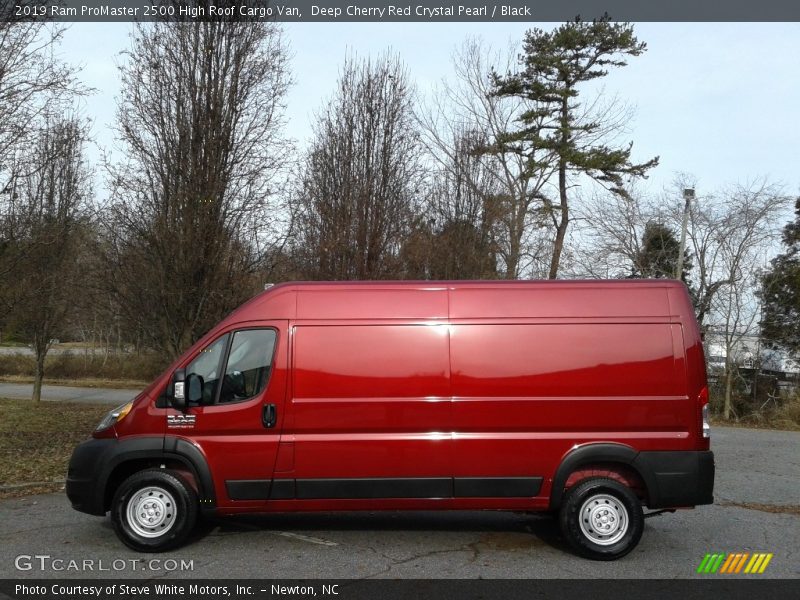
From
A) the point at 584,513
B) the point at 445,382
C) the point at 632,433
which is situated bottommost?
the point at 584,513

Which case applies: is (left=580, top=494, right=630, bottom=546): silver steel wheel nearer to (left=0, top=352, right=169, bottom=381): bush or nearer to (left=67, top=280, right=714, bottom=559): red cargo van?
(left=67, top=280, right=714, bottom=559): red cargo van

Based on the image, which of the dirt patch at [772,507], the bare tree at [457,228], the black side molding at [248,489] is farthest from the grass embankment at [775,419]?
the black side molding at [248,489]

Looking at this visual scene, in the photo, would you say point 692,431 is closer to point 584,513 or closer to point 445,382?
point 584,513

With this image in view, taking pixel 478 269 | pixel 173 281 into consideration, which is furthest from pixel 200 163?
pixel 478 269

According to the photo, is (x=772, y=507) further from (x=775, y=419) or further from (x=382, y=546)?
(x=775, y=419)

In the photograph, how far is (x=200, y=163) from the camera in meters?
12.9

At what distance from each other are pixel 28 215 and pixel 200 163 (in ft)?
13.5

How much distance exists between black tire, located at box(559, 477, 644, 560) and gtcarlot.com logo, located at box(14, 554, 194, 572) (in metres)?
3.05

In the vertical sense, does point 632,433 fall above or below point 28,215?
below

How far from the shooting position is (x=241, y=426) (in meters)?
6.28

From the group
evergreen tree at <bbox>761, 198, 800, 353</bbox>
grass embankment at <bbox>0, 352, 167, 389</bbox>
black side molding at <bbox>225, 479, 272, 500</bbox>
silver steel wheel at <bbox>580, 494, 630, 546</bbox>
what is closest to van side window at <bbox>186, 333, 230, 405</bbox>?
black side molding at <bbox>225, 479, 272, 500</bbox>

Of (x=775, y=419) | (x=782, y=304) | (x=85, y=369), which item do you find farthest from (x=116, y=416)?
(x=85, y=369)

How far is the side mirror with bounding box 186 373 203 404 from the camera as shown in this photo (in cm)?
630
